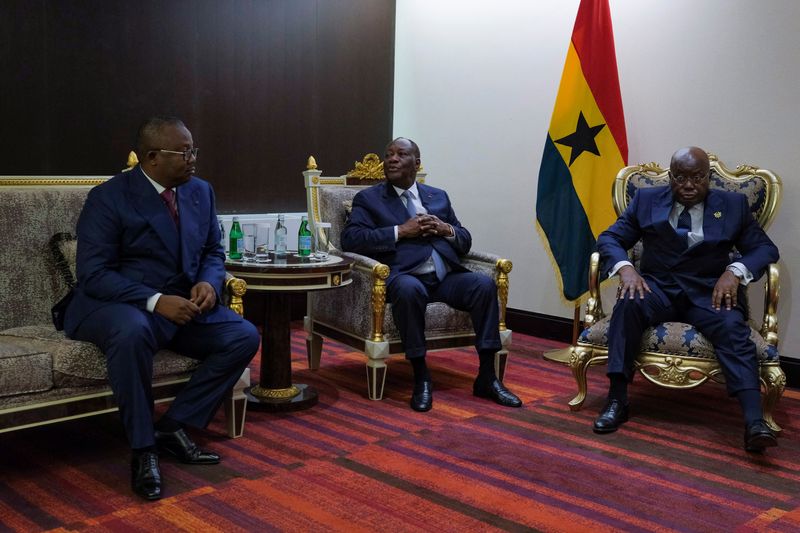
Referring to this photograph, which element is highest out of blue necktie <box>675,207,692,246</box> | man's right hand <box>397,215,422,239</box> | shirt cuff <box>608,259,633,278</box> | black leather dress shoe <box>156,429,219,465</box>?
blue necktie <box>675,207,692,246</box>

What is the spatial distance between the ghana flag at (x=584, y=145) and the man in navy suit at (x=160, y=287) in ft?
7.61

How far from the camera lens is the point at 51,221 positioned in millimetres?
3564

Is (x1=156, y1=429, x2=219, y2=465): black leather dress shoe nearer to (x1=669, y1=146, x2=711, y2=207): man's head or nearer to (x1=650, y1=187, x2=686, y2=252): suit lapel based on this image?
(x1=650, y1=187, x2=686, y2=252): suit lapel

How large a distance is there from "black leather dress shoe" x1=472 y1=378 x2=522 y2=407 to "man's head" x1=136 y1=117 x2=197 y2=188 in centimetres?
179

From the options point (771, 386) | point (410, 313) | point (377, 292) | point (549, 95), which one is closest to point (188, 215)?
point (377, 292)

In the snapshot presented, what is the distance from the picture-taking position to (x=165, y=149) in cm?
326

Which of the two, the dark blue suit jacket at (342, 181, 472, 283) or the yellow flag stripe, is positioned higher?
the yellow flag stripe

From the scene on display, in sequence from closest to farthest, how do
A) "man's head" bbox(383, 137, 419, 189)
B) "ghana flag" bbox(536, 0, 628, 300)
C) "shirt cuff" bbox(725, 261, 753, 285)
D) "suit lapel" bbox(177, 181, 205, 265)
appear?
1. "suit lapel" bbox(177, 181, 205, 265)
2. "shirt cuff" bbox(725, 261, 753, 285)
3. "man's head" bbox(383, 137, 419, 189)
4. "ghana flag" bbox(536, 0, 628, 300)

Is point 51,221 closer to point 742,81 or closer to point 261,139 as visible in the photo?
point 261,139

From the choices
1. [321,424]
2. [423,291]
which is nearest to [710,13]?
[423,291]

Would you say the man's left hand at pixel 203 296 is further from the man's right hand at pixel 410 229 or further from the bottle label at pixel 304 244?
the man's right hand at pixel 410 229

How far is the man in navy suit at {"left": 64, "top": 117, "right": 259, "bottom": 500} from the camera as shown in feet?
10.3

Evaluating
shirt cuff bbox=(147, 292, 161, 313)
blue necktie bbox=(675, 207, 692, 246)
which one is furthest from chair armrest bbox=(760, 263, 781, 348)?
shirt cuff bbox=(147, 292, 161, 313)

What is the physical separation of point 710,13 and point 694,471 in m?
2.70
